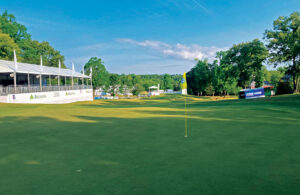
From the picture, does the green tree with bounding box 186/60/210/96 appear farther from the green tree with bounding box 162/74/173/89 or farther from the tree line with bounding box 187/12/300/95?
the green tree with bounding box 162/74/173/89

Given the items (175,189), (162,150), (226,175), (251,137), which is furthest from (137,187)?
(251,137)

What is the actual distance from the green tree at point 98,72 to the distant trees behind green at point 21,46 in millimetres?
11768

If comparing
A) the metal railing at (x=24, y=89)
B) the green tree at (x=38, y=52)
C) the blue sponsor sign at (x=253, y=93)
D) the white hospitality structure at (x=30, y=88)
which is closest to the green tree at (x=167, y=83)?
the green tree at (x=38, y=52)

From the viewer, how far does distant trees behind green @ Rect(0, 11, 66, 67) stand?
56.6m

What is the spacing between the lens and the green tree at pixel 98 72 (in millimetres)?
85188

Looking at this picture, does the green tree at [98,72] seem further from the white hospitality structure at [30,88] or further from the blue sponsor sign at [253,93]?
the blue sponsor sign at [253,93]

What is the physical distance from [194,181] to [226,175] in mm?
768

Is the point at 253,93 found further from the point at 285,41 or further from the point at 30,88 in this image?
the point at 30,88

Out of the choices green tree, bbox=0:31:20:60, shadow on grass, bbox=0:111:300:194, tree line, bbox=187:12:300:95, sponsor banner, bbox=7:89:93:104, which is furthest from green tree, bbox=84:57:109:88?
shadow on grass, bbox=0:111:300:194

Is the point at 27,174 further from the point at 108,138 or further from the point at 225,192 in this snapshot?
the point at 225,192

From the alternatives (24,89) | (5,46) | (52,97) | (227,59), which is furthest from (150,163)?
(5,46)

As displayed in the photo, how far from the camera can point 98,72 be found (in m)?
88.9

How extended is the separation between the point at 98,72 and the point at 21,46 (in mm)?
28757

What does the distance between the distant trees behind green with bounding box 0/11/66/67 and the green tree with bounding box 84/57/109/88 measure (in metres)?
11.8
